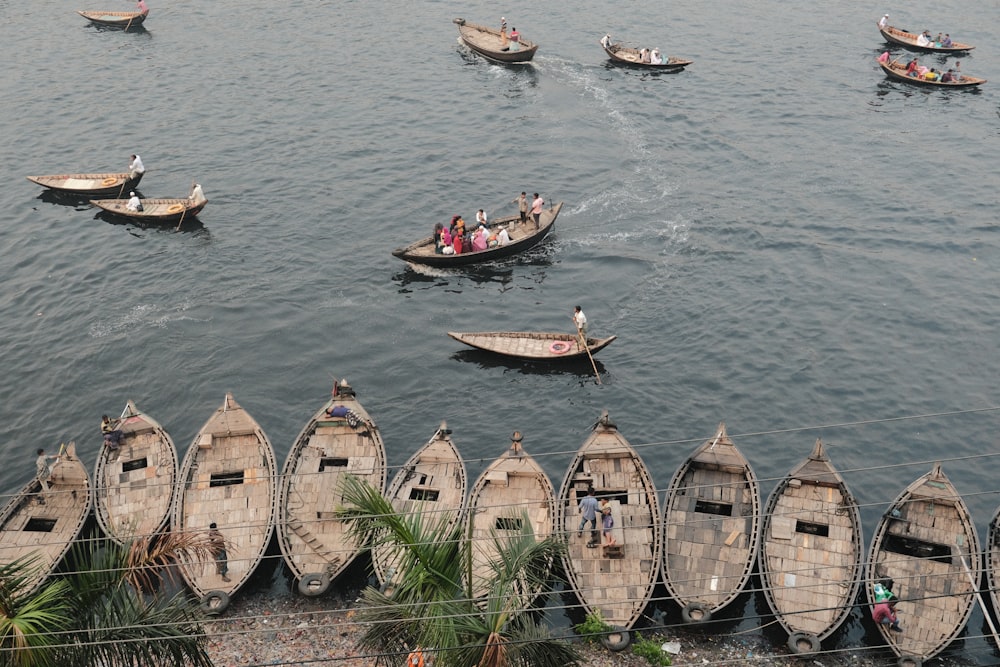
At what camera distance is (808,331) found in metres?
45.0

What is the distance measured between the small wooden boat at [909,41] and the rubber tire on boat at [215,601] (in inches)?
2783

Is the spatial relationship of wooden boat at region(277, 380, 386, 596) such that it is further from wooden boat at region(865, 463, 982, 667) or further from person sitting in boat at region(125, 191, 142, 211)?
person sitting in boat at region(125, 191, 142, 211)

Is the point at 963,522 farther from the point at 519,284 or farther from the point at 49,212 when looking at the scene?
the point at 49,212

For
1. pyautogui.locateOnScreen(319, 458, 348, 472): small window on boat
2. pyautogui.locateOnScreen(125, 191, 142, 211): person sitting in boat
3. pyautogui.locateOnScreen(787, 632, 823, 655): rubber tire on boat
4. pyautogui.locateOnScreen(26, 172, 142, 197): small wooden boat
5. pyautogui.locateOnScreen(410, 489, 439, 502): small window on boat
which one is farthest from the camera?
pyautogui.locateOnScreen(26, 172, 142, 197): small wooden boat

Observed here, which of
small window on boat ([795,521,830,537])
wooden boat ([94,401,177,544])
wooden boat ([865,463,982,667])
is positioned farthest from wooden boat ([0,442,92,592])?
wooden boat ([865,463,982,667])

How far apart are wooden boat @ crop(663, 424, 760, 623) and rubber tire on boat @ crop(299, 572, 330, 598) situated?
36.5 ft

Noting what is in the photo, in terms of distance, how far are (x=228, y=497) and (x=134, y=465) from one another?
15.1ft

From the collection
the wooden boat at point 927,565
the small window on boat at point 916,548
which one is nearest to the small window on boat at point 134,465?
the wooden boat at point 927,565

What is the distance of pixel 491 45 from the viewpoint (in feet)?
251

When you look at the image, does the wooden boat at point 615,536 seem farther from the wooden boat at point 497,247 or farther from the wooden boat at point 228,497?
the wooden boat at point 497,247

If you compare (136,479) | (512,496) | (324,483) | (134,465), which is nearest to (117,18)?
(134,465)

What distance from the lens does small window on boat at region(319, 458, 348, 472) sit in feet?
112

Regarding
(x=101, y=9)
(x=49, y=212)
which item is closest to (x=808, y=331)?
(x=49, y=212)

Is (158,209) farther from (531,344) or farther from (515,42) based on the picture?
(515,42)
